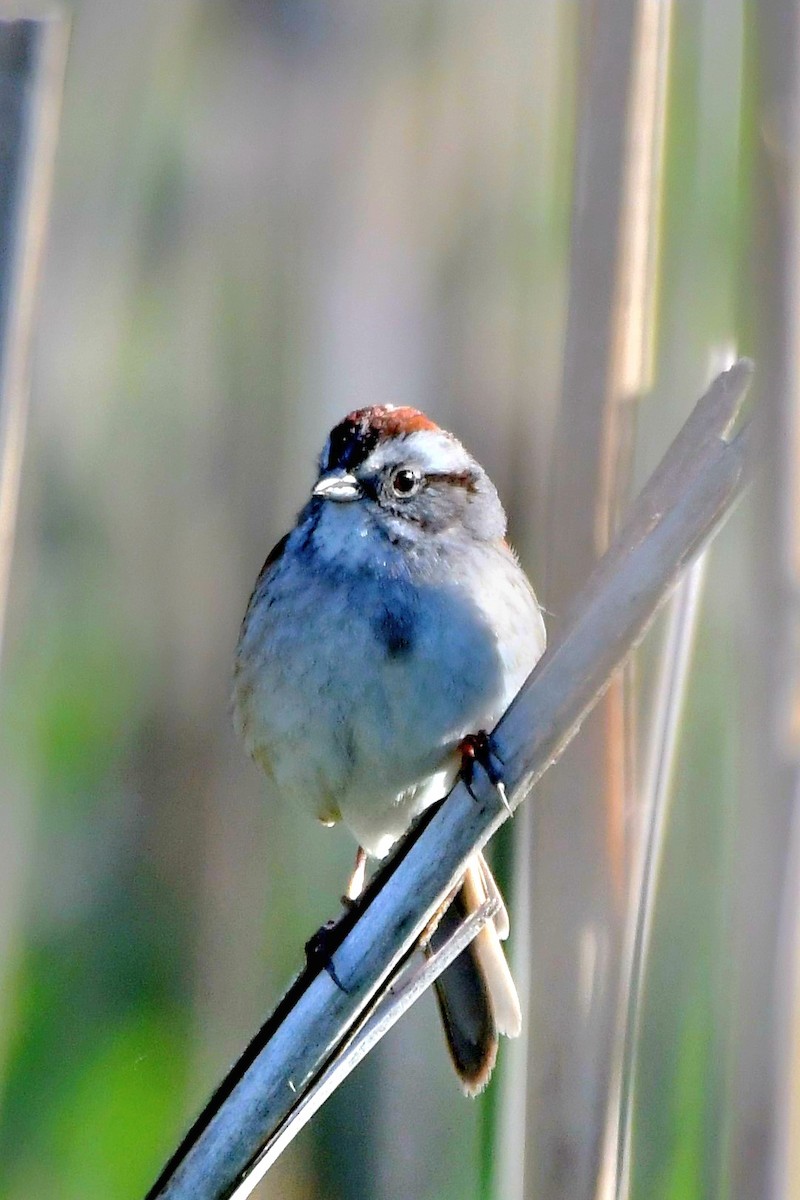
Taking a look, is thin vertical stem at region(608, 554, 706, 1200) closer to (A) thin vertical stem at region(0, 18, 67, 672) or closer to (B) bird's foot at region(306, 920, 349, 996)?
(B) bird's foot at region(306, 920, 349, 996)

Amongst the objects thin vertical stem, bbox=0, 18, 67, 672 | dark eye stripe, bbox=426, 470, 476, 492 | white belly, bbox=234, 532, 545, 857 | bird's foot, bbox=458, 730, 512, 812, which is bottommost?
bird's foot, bbox=458, 730, 512, 812

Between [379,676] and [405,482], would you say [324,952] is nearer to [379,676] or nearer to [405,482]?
[379,676]

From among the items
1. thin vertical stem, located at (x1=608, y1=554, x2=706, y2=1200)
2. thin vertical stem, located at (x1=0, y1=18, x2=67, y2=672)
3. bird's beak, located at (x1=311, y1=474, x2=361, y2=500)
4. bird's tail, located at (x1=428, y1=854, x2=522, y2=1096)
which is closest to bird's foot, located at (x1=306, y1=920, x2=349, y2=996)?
bird's tail, located at (x1=428, y1=854, x2=522, y2=1096)

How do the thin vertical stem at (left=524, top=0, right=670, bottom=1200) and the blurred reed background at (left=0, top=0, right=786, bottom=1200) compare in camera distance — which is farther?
the blurred reed background at (left=0, top=0, right=786, bottom=1200)

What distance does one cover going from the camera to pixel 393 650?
6.57 feet

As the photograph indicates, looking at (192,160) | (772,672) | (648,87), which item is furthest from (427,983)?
(192,160)

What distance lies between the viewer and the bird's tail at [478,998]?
206 centimetres

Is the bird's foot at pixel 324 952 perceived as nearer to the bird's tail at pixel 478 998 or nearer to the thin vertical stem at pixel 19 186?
the bird's tail at pixel 478 998

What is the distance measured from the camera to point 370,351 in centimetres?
265

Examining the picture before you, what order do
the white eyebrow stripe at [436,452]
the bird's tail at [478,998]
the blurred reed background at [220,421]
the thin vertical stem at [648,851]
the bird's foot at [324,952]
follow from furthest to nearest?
the blurred reed background at [220,421] → the white eyebrow stripe at [436,452] → the bird's tail at [478,998] → the thin vertical stem at [648,851] → the bird's foot at [324,952]

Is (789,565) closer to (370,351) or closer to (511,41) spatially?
(370,351)

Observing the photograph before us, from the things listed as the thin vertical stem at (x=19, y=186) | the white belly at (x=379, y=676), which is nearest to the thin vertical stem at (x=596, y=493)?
the white belly at (x=379, y=676)

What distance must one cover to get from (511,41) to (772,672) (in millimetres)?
1375

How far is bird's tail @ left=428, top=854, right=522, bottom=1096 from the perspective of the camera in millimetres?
2059
